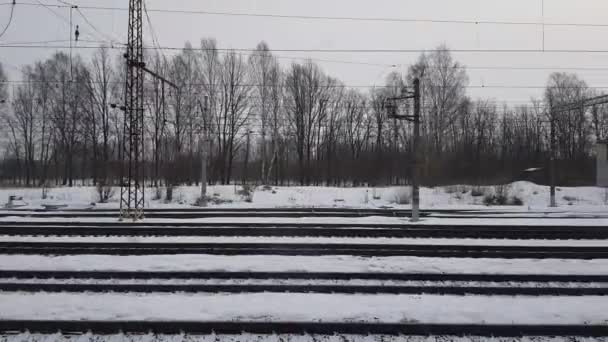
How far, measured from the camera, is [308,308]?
5805mm

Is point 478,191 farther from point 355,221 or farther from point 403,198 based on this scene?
point 355,221

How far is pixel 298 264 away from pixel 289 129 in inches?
1582

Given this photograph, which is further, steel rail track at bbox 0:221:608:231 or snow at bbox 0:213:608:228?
snow at bbox 0:213:608:228

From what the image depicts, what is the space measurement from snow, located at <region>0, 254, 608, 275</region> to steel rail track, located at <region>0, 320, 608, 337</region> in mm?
2653

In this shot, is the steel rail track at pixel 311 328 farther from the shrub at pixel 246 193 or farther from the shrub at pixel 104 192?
the shrub at pixel 104 192

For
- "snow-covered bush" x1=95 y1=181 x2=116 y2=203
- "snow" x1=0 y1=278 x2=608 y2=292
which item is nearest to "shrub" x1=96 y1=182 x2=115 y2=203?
"snow-covered bush" x1=95 y1=181 x2=116 y2=203

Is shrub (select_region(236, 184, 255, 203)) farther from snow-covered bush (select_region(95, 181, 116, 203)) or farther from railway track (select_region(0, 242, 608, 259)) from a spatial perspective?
railway track (select_region(0, 242, 608, 259))

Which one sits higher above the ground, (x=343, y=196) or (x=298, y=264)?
(x=343, y=196)

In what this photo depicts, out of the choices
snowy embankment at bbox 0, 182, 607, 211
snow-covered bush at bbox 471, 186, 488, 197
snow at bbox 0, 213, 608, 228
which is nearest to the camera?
snow at bbox 0, 213, 608, 228

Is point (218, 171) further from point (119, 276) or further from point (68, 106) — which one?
point (119, 276)

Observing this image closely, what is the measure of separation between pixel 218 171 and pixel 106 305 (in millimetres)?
38957

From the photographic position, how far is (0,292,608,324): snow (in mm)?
5469

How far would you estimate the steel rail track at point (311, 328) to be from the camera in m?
5.11

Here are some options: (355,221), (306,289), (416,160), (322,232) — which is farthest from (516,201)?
(306,289)
